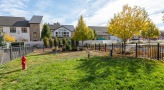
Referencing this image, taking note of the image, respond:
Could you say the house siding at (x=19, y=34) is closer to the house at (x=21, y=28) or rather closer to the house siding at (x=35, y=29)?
the house at (x=21, y=28)

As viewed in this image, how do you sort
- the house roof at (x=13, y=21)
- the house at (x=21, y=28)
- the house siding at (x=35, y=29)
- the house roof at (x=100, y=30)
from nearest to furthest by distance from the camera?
the house at (x=21, y=28) < the house roof at (x=13, y=21) < the house siding at (x=35, y=29) < the house roof at (x=100, y=30)

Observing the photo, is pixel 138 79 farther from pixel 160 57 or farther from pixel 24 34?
pixel 24 34

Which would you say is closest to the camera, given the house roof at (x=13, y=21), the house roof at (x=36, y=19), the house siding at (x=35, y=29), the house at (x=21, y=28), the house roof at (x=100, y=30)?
the house at (x=21, y=28)

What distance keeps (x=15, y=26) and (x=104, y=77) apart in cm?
→ 4782

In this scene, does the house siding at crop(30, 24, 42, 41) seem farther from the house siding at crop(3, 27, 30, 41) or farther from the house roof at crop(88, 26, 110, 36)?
the house roof at crop(88, 26, 110, 36)

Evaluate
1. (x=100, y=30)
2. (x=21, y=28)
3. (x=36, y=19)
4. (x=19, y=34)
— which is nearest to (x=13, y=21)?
(x=21, y=28)

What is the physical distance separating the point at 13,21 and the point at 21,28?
3543 millimetres

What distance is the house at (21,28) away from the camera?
1950 inches

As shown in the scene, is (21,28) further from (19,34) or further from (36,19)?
(36,19)

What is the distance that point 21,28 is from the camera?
164ft

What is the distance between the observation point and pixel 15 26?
49.7 metres

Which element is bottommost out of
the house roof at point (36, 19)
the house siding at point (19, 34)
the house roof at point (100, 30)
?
the house siding at point (19, 34)

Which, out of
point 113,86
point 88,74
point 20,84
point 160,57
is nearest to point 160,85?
point 113,86

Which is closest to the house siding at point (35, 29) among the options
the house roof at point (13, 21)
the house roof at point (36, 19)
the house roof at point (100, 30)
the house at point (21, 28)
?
the house at point (21, 28)
